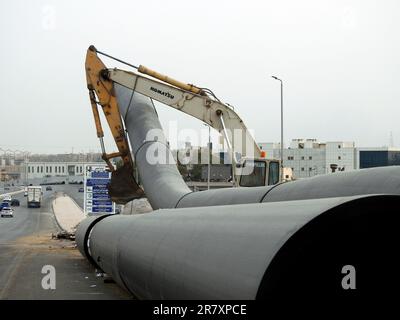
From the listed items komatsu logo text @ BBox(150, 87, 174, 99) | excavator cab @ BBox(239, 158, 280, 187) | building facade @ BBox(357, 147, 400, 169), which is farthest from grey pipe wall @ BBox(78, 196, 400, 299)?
building facade @ BBox(357, 147, 400, 169)

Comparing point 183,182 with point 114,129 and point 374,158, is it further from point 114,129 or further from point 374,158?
point 374,158

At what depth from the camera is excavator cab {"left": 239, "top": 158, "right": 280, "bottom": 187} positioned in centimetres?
2156

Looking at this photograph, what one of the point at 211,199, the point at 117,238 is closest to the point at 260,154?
the point at 211,199

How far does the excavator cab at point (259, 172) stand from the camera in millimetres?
21562

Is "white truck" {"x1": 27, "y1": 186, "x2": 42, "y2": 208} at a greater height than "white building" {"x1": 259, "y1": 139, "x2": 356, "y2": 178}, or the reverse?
"white building" {"x1": 259, "y1": 139, "x2": 356, "y2": 178}

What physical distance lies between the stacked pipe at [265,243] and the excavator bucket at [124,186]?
48.1 ft

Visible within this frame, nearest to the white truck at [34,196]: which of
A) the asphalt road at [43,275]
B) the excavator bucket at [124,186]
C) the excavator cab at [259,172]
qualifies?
the asphalt road at [43,275]

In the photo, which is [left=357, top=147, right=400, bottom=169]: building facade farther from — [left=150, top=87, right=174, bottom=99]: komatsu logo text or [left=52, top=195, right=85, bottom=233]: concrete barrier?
[left=150, top=87, right=174, bottom=99]: komatsu logo text

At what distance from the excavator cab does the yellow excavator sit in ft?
6.10

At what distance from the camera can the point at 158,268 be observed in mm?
8352

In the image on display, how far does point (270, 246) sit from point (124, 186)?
21.5 metres

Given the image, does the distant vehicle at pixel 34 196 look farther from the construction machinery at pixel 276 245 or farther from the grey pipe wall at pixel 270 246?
the grey pipe wall at pixel 270 246

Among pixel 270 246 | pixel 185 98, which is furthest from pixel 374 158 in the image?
pixel 270 246

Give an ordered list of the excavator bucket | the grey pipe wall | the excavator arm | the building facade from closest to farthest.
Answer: the grey pipe wall → the excavator arm → the excavator bucket → the building facade
